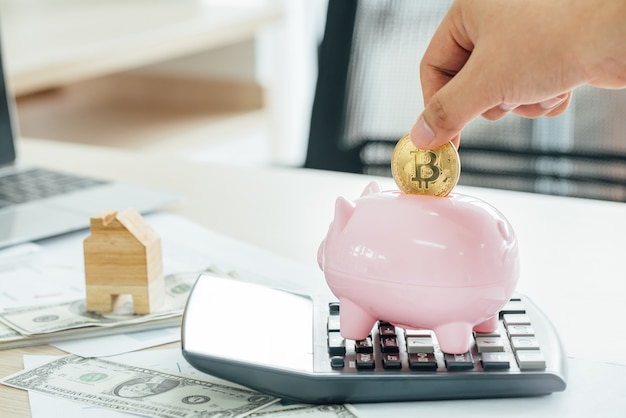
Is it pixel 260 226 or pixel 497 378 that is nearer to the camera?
pixel 497 378

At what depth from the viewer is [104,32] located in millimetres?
1871

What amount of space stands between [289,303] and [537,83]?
8.3 inches

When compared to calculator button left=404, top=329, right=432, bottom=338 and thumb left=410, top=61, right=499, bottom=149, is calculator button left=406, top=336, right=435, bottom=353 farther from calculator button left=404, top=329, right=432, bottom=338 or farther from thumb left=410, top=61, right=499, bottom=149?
thumb left=410, top=61, right=499, bottom=149

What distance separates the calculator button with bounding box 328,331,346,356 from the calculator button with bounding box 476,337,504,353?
79 mm

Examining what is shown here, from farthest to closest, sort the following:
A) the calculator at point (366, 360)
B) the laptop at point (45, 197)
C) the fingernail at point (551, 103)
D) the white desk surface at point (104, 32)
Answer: the white desk surface at point (104, 32) < the laptop at point (45, 197) < the fingernail at point (551, 103) < the calculator at point (366, 360)

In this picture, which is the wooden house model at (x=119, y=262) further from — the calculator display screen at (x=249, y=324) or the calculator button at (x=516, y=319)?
the calculator button at (x=516, y=319)

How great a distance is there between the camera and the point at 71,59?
1.60 m

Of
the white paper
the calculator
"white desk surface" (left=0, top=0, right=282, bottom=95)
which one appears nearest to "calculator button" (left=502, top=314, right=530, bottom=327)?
the calculator

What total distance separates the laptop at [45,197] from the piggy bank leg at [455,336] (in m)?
0.43

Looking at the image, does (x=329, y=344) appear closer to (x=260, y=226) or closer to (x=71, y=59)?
(x=260, y=226)

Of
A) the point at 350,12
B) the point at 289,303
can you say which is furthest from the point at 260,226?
the point at 350,12

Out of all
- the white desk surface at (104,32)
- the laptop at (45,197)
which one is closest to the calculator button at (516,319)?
the laptop at (45,197)

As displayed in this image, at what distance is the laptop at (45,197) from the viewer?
0.80 m

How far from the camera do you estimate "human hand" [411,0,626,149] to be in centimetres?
48
